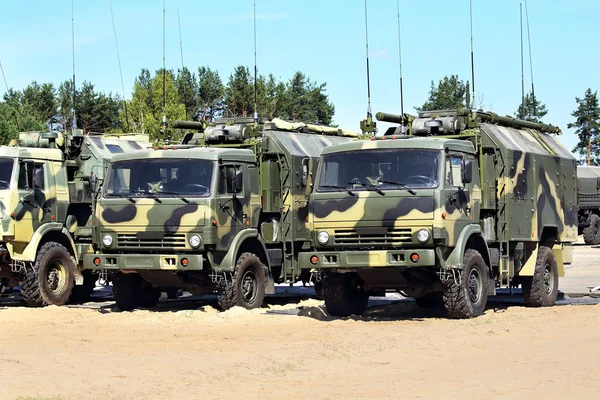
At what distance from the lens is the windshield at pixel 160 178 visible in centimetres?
1715

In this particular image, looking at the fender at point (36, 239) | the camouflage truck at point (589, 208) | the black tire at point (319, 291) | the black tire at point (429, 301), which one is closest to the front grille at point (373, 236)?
the black tire at point (429, 301)

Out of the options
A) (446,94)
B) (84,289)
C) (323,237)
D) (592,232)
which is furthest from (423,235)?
(446,94)

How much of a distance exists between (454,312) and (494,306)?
300cm

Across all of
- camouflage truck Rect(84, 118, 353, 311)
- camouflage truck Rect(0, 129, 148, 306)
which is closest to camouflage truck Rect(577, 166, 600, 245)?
camouflage truck Rect(0, 129, 148, 306)

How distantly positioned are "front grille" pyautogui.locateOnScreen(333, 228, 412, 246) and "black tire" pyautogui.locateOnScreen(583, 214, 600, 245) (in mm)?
27328

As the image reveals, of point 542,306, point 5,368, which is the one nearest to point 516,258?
point 542,306

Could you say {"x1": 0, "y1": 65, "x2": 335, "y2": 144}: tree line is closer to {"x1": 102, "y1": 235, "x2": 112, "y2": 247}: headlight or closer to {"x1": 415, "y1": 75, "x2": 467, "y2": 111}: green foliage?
{"x1": 415, "y1": 75, "x2": 467, "y2": 111}: green foliage

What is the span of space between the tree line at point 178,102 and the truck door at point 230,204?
47.8 metres

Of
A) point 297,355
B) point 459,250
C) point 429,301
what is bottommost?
point 297,355

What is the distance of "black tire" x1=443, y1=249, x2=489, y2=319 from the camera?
15.6 m

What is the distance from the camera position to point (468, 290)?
15867 millimetres

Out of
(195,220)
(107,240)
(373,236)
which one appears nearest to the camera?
(373,236)

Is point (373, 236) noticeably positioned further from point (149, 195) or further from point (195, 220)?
point (149, 195)

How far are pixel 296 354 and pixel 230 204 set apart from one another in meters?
5.29
